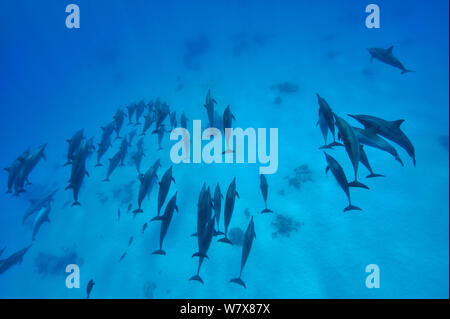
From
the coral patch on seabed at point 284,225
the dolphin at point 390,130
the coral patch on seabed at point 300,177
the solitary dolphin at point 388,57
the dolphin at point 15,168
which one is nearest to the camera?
the dolphin at point 390,130

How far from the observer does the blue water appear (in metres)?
6.39

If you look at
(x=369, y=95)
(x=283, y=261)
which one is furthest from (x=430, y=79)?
(x=283, y=261)

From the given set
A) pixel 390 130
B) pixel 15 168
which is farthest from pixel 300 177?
pixel 15 168

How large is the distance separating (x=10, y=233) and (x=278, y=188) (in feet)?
52.6

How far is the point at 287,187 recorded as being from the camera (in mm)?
8281

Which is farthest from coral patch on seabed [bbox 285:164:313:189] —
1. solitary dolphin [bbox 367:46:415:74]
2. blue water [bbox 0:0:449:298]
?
solitary dolphin [bbox 367:46:415:74]

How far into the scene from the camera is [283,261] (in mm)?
6602

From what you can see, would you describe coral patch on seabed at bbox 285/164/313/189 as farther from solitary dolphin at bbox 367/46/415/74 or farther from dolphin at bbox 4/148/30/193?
dolphin at bbox 4/148/30/193

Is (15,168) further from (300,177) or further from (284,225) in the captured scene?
(300,177)

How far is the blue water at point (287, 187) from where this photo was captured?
21.0 ft

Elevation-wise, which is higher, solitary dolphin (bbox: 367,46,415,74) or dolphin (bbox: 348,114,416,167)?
solitary dolphin (bbox: 367,46,415,74)

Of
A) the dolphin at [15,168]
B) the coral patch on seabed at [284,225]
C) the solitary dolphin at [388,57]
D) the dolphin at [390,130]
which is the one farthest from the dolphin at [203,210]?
the solitary dolphin at [388,57]

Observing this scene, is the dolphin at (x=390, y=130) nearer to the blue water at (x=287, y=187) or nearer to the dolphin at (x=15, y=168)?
the blue water at (x=287, y=187)

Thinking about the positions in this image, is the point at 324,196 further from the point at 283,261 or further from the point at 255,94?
the point at 255,94
